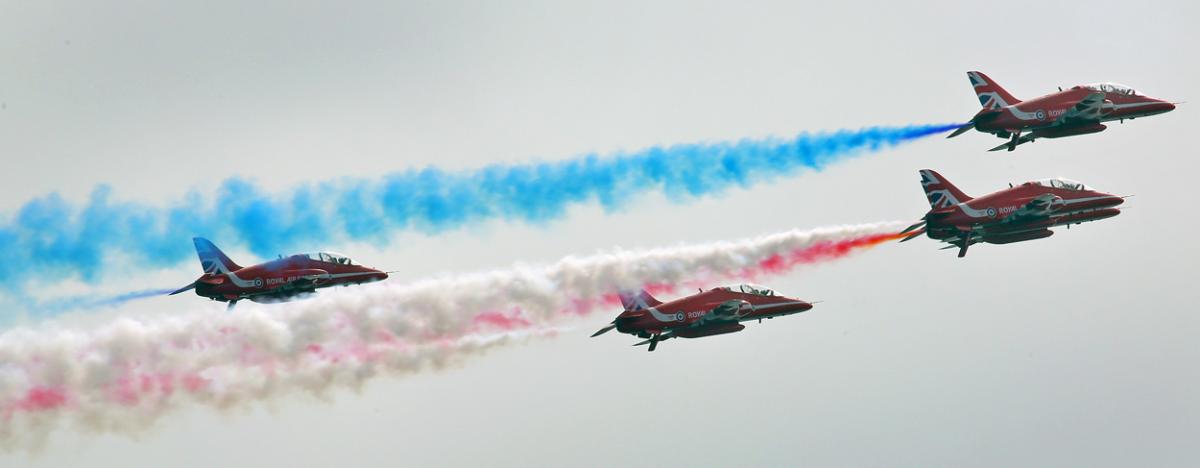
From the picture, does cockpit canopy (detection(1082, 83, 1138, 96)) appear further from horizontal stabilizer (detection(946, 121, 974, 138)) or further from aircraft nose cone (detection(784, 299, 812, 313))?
aircraft nose cone (detection(784, 299, 812, 313))

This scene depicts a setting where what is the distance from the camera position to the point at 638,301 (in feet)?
256

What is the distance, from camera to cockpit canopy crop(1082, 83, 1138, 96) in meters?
80.5

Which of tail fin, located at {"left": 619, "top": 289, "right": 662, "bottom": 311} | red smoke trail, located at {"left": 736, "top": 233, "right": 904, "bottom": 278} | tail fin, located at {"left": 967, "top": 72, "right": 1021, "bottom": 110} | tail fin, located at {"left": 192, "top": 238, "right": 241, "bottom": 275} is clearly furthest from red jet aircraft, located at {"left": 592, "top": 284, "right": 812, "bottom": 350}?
tail fin, located at {"left": 192, "top": 238, "right": 241, "bottom": 275}

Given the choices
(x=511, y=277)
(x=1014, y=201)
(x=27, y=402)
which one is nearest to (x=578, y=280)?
(x=511, y=277)

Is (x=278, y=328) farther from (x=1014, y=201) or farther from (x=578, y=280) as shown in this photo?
(x=1014, y=201)

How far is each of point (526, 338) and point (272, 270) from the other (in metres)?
12.4

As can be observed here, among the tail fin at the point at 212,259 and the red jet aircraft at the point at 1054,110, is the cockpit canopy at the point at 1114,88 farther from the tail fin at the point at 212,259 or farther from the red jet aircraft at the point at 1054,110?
the tail fin at the point at 212,259

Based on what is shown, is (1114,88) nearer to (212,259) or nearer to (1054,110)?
(1054,110)

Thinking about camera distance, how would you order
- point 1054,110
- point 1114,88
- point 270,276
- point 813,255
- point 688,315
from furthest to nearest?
point 813,255 → point 1114,88 → point 1054,110 → point 688,315 → point 270,276

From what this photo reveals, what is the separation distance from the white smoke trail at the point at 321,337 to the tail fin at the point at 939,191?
4.92 meters

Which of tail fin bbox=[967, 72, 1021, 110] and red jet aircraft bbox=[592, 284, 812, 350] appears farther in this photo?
tail fin bbox=[967, 72, 1021, 110]

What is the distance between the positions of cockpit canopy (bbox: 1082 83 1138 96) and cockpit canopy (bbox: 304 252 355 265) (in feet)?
118

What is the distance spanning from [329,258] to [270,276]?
2865 millimetres

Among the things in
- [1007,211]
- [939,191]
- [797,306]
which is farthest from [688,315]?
[1007,211]
